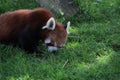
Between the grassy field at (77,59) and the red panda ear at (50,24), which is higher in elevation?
the red panda ear at (50,24)

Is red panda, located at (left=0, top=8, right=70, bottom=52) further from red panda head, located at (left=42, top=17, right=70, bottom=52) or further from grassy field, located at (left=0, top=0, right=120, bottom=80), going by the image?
grassy field, located at (left=0, top=0, right=120, bottom=80)

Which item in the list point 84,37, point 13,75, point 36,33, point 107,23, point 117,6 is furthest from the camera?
point 117,6

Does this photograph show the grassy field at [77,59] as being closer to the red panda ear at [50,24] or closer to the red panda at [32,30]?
the red panda at [32,30]

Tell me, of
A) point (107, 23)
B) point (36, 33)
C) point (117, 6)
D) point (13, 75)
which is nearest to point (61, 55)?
point (36, 33)

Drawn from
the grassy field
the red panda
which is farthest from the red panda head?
the grassy field

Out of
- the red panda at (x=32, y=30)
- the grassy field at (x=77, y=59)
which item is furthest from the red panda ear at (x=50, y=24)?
the grassy field at (x=77, y=59)

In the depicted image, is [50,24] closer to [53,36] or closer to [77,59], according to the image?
[53,36]

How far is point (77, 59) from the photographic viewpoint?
5.46 metres

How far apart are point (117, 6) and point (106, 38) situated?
54.5 inches

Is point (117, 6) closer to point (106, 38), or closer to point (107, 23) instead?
point (107, 23)

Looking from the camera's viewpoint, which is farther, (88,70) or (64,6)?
(64,6)

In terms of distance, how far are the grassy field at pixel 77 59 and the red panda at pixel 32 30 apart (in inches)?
6.0

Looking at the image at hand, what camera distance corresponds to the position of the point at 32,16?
18.2 ft

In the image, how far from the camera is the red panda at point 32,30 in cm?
538
